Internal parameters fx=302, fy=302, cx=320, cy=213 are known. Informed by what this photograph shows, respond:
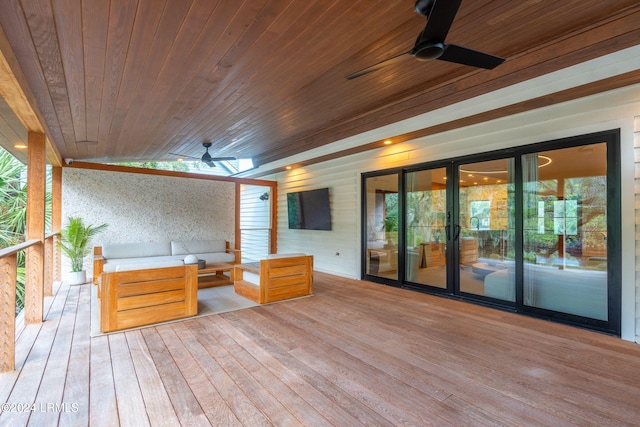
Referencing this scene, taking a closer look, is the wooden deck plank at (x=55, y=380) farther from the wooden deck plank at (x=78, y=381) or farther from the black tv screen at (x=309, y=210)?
the black tv screen at (x=309, y=210)

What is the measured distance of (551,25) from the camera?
8.29 feet

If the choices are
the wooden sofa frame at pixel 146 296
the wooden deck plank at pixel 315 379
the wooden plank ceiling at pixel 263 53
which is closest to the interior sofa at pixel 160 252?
the wooden sofa frame at pixel 146 296

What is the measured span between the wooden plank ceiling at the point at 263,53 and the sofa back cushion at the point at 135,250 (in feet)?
7.32

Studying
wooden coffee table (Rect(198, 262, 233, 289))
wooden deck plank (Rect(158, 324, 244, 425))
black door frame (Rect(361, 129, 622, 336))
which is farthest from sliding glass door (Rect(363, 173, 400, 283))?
wooden deck plank (Rect(158, 324, 244, 425))

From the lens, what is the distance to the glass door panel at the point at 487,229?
13.4 feet

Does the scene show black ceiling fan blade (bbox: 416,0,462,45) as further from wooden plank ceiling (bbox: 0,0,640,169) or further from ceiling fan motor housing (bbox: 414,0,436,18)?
wooden plank ceiling (bbox: 0,0,640,169)

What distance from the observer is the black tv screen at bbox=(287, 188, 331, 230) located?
22.5 feet

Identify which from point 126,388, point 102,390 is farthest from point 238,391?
point 102,390

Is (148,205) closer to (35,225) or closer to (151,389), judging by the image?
(35,225)

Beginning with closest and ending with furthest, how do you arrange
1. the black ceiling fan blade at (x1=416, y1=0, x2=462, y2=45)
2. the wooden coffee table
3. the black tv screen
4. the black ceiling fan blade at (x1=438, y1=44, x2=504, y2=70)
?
the black ceiling fan blade at (x1=416, y1=0, x2=462, y2=45) < the black ceiling fan blade at (x1=438, y1=44, x2=504, y2=70) < the wooden coffee table < the black tv screen

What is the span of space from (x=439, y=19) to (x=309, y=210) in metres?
5.54

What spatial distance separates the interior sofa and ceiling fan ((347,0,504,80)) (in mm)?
5017

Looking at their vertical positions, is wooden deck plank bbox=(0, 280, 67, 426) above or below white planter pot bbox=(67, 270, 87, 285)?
below

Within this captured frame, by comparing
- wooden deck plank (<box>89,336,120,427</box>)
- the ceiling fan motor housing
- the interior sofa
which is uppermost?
the ceiling fan motor housing
